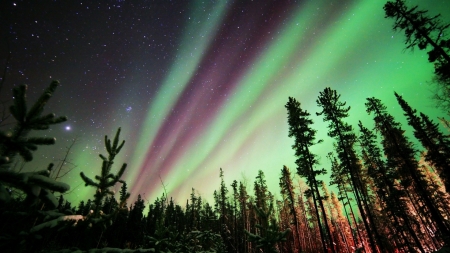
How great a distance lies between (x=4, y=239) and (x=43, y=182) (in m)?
1.22

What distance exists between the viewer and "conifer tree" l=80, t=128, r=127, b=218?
3.85m

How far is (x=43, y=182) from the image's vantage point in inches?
87.3

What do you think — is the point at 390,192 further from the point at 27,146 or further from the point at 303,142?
the point at 27,146

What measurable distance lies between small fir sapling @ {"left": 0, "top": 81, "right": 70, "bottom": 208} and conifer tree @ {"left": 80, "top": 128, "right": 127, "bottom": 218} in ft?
3.84

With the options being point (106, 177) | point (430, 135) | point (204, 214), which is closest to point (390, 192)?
point (430, 135)

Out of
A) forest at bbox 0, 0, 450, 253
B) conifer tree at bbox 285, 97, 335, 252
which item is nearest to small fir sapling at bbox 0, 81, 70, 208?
forest at bbox 0, 0, 450, 253

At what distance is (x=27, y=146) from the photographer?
8.68 feet

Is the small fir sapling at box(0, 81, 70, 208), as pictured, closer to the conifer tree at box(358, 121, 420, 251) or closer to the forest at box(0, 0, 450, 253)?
the forest at box(0, 0, 450, 253)

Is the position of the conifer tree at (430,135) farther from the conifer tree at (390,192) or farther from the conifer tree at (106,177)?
the conifer tree at (106,177)

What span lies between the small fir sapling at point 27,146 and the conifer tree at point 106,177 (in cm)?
117

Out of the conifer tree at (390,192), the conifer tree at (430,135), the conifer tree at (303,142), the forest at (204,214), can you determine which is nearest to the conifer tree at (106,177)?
the forest at (204,214)

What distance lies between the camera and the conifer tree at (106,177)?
3852 mm

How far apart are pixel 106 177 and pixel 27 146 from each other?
1.70 metres

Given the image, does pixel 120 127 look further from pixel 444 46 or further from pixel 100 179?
pixel 444 46
